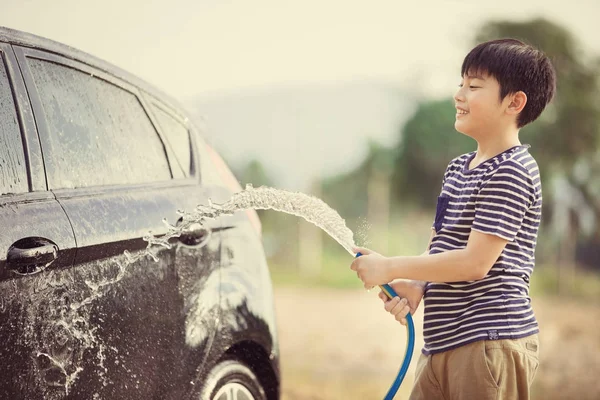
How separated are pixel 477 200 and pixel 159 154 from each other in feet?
3.76

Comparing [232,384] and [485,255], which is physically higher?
[485,255]

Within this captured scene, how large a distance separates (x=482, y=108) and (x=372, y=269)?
1.88 feet

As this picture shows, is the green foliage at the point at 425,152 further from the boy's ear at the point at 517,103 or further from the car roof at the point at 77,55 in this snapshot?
the boy's ear at the point at 517,103

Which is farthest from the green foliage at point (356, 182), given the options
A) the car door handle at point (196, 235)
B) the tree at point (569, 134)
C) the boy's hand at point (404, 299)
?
the boy's hand at point (404, 299)

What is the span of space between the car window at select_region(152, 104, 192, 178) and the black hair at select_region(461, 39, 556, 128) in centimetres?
108

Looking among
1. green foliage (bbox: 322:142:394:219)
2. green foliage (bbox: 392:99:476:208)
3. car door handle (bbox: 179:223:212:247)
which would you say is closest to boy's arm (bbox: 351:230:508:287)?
car door handle (bbox: 179:223:212:247)

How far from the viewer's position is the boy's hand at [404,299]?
7.86 ft

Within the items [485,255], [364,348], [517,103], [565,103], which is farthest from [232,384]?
[565,103]

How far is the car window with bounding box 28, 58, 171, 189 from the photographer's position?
2320mm

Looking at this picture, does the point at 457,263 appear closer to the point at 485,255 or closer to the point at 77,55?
the point at 485,255

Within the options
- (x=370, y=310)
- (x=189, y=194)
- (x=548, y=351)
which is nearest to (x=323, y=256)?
Result: (x=370, y=310)

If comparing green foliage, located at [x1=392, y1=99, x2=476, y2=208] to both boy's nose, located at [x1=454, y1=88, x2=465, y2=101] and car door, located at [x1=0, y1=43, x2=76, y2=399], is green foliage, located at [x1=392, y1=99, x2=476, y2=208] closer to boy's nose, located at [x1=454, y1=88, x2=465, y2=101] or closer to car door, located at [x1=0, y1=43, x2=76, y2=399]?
boy's nose, located at [x1=454, y1=88, x2=465, y2=101]

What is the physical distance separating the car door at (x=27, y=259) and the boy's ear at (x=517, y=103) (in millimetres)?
1314

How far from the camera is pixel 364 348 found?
1075 cm
